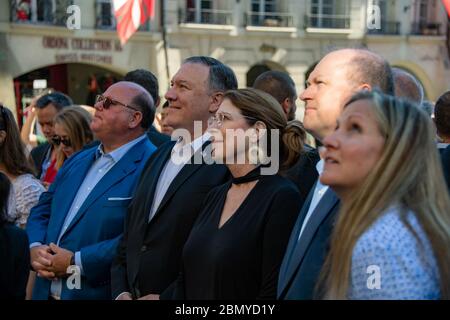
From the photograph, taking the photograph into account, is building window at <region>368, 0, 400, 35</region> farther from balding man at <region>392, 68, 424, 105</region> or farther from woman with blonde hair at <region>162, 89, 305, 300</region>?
woman with blonde hair at <region>162, 89, 305, 300</region>

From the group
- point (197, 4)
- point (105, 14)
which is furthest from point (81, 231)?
point (197, 4)

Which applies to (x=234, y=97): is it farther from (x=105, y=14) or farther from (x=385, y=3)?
(x=385, y=3)

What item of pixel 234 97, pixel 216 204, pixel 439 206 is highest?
pixel 234 97

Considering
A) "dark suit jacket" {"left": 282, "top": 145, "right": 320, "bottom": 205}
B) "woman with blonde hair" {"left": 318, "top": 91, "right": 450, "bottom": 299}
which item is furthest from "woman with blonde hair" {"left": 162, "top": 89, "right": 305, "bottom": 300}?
"woman with blonde hair" {"left": 318, "top": 91, "right": 450, "bottom": 299}

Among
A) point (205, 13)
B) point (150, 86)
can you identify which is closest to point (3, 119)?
point (150, 86)

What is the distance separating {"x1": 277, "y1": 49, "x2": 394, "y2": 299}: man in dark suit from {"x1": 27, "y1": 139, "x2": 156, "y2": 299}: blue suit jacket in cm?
156

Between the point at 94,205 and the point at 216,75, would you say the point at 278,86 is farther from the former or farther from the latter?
the point at 94,205

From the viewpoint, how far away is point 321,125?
10.7ft

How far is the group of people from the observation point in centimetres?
243

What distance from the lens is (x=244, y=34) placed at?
22141 mm

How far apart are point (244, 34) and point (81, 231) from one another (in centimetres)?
1819

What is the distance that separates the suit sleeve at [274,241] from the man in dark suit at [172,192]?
71 centimetres

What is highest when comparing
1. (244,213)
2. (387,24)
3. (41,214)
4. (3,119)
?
(387,24)

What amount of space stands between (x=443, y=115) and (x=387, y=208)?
2.35 metres
